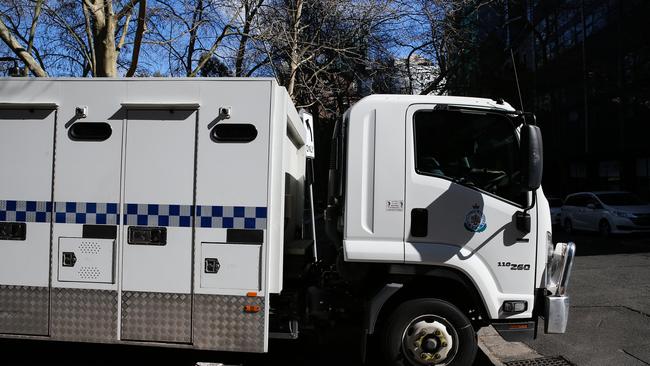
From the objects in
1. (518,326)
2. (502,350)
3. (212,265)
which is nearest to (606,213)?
(502,350)

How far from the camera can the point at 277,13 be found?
13.0 meters

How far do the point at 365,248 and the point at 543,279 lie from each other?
1.56m

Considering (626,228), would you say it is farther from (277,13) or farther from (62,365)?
(62,365)

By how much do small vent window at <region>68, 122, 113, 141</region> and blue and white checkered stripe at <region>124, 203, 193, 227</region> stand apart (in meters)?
0.66

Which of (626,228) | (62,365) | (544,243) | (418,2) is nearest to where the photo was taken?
(544,243)

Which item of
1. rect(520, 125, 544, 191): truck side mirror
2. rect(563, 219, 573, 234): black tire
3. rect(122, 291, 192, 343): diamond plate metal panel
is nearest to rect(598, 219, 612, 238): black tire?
rect(563, 219, 573, 234): black tire

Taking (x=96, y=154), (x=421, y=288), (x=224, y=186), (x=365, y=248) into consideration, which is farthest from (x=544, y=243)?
(x=96, y=154)

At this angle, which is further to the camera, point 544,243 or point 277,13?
point 277,13

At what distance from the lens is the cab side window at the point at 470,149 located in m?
4.37

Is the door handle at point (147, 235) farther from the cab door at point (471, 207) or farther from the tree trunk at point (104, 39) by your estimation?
the tree trunk at point (104, 39)

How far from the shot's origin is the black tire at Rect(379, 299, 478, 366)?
4332 mm

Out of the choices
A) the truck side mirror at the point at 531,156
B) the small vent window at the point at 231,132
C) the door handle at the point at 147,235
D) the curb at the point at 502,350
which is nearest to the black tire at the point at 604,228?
the curb at the point at 502,350

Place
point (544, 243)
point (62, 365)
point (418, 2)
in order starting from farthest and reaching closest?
point (418, 2) < point (62, 365) < point (544, 243)

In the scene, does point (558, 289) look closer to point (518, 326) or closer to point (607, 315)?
point (518, 326)
